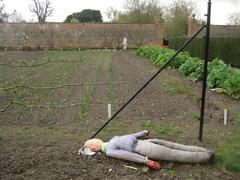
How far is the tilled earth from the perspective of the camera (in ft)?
14.1

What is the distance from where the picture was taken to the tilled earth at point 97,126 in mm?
4305

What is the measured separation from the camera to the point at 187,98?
9.20 meters

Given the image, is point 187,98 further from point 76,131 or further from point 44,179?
point 44,179

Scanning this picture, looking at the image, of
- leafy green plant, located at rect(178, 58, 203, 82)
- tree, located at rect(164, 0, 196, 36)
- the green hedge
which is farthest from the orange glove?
tree, located at rect(164, 0, 196, 36)

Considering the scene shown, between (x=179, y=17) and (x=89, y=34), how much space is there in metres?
11.1

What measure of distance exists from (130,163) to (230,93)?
19.1 feet

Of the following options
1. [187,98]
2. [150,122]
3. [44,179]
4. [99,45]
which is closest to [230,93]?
[187,98]

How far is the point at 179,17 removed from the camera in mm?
42125

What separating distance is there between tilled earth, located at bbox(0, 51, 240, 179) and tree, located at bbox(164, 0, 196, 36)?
30408 millimetres

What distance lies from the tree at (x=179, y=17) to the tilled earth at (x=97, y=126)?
3041 centimetres

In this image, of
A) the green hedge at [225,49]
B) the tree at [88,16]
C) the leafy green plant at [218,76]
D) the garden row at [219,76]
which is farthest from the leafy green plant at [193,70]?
the tree at [88,16]

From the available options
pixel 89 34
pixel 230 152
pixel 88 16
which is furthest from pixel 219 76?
pixel 88 16

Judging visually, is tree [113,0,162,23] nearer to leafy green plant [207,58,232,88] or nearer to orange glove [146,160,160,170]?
leafy green plant [207,58,232,88]

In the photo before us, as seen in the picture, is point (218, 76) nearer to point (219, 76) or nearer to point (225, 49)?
point (219, 76)
